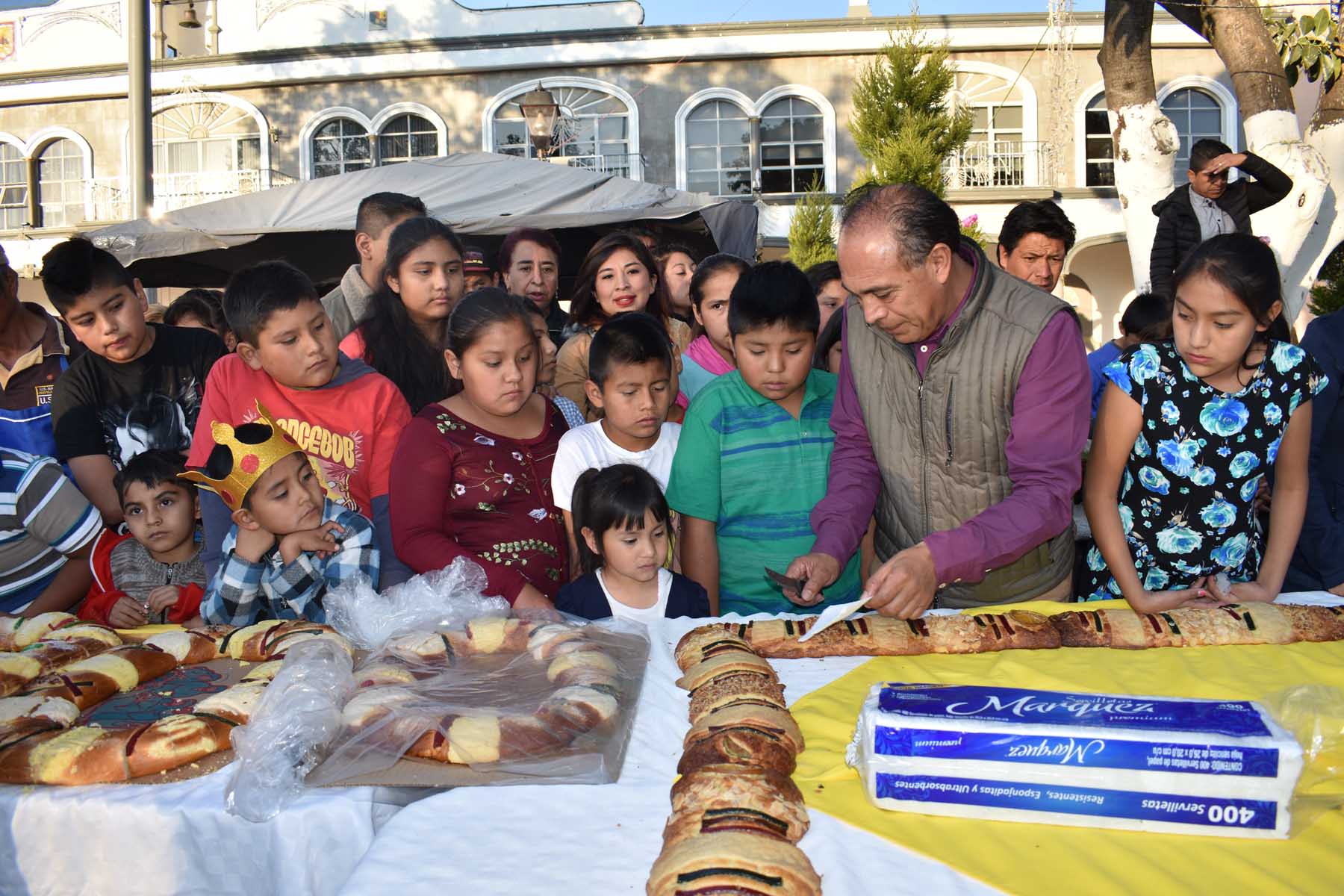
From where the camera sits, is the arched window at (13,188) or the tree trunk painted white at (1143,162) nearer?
the tree trunk painted white at (1143,162)

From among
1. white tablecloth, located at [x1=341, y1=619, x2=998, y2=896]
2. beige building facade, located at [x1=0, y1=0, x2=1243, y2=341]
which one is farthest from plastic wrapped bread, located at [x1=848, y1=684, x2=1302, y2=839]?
beige building facade, located at [x1=0, y1=0, x2=1243, y2=341]

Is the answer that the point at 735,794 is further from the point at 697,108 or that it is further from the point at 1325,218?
the point at 697,108

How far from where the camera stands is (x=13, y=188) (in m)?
19.7

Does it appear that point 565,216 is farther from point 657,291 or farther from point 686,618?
point 686,618

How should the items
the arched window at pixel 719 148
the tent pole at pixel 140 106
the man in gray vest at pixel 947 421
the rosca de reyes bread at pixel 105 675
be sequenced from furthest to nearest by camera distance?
the arched window at pixel 719 148 → the tent pole at pixel 140 106 → the man in gray vest at pixel 947 421 → the rosca de reyes bread at pixel 105 675

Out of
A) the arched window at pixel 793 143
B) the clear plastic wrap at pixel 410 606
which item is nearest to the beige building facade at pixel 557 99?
the arched window at pixel 793 143

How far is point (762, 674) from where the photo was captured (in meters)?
1.79

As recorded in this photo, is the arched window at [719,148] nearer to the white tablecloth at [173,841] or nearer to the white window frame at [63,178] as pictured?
the white window frame at [63,178]

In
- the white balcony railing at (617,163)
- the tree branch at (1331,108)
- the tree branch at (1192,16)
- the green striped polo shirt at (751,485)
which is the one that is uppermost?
the white balcony railing at (617,163)

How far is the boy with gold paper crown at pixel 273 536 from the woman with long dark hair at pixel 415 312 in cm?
89

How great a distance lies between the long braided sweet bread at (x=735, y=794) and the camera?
1.16 metres

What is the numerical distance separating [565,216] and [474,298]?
5296 millimetres

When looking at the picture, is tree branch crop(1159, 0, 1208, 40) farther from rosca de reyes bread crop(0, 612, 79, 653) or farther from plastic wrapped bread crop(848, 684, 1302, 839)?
rosca de reyes bread crop(0, 612, 79, 653)

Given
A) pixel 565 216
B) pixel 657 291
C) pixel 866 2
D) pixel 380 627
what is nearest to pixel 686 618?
pixel 380 627
